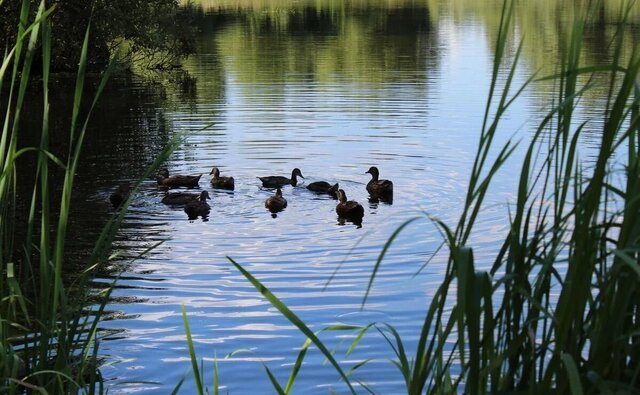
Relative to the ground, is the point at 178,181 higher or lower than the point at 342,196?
lower

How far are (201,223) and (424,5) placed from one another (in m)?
52.7

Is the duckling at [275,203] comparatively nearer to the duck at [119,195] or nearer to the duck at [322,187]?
the duck at [322,187]

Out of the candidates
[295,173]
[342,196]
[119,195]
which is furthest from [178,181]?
[342,196]

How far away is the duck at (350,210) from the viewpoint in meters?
13.0

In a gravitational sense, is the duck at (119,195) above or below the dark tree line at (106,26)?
below

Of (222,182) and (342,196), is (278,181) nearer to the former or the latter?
(222,182)

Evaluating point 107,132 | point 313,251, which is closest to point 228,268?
point 313,251

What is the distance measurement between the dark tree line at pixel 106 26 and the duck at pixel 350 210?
1389 centimetres

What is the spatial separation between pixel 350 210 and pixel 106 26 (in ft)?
57.8

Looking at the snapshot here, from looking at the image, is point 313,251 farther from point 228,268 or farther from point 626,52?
point 626,52

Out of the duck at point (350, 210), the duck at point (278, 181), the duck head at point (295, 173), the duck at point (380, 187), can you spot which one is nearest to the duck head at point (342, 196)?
the duck at point (350, 210)

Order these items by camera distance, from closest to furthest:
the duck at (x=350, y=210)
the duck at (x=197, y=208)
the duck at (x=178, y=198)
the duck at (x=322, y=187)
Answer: the duck at (x=350, y=210) < the duck at (x=197, y=208) < the duck at (x=178, y=198) < the duck at (x=322, y=187)

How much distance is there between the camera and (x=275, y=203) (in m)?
13.5

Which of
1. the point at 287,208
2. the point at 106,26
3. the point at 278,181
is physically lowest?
the point at 287,208
